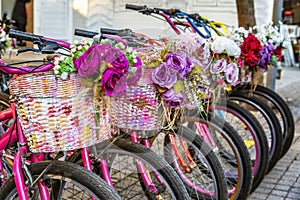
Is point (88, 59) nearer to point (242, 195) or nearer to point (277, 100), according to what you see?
point (242, 195)

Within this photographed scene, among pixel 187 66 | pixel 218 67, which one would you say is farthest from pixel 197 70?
pixel 218 67

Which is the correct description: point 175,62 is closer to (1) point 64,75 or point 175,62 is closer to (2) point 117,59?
(2) point 117,59

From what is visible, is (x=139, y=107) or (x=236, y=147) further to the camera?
(x=236, y=147)

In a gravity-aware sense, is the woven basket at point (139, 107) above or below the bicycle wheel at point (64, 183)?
above

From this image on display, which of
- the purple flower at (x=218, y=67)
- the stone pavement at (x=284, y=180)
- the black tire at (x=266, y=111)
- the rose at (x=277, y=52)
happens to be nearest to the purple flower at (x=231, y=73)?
the purple flower at (x=218, y=67)

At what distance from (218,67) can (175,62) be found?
80cm

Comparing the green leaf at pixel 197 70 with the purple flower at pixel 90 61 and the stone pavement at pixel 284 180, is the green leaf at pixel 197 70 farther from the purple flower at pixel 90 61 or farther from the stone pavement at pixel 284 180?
the stone pavement at pixel 284 180

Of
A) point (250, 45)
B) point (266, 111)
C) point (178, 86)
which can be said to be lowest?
point (266, 111)

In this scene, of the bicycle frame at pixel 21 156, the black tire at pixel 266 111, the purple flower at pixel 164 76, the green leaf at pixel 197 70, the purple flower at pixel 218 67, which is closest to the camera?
the bicycle frame at pixel 21 156

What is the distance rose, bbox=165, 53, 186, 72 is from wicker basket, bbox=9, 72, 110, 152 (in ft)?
1.46

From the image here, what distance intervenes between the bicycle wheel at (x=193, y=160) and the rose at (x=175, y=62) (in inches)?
24.5

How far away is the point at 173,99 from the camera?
2.63 meters

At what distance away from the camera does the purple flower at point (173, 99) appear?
261 cm

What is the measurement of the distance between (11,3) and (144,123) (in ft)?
31.4
